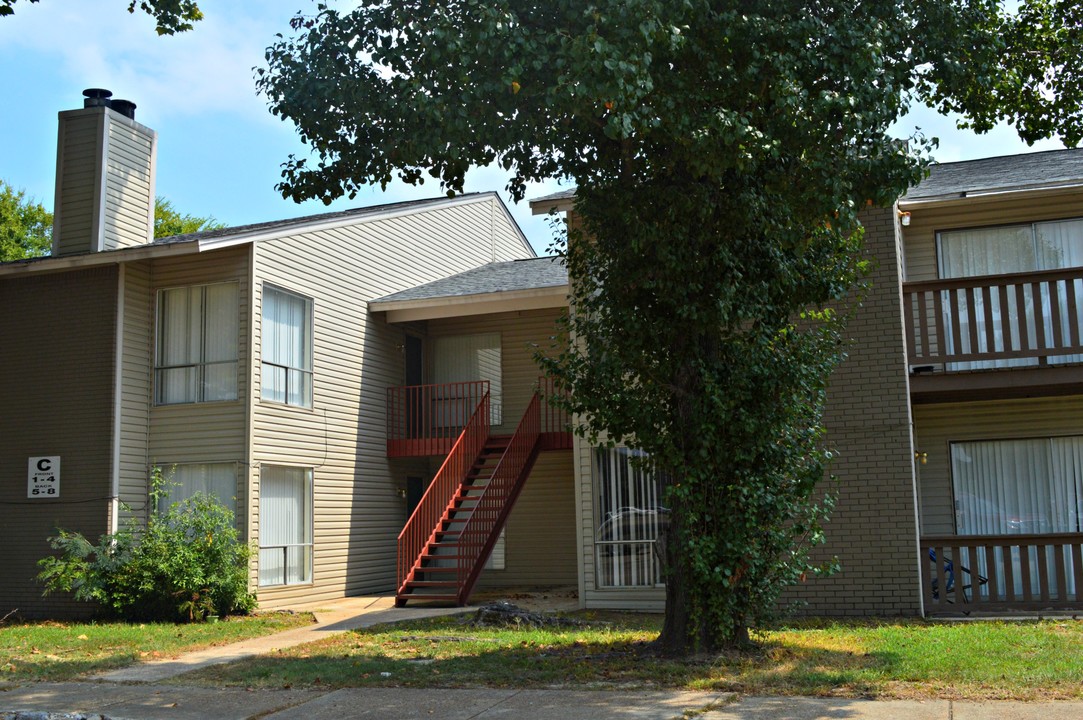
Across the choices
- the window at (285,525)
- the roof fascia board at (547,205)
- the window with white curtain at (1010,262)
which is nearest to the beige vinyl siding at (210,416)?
the window at (285,525)

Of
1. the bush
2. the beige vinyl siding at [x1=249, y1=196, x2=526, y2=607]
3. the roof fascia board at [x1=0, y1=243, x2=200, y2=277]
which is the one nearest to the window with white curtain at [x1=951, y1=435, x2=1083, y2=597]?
the beige vinyl siding at [x1=249, y1=196, x2=526, y2=607]

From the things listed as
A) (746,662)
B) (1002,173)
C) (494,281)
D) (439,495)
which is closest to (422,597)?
(439,495)

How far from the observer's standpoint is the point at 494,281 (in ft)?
68.5

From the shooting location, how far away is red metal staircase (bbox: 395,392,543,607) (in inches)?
659

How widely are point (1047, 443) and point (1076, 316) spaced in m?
2.35

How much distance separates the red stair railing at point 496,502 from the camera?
55.1ft

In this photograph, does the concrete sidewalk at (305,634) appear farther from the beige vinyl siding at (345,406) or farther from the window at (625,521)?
the window at (625,521)

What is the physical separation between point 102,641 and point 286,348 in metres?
6.40

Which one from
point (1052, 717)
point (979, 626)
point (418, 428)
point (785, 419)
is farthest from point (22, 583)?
point (1052, 717)

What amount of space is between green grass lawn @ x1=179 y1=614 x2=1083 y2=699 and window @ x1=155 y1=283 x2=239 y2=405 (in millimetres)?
6160

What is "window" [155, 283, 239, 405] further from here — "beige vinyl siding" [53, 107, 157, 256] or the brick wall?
the brick wall

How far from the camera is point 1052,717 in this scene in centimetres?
716

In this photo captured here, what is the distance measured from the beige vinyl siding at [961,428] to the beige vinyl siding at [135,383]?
39.1 ft

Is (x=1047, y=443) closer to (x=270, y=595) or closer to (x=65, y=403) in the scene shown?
(x=270, y=595)
